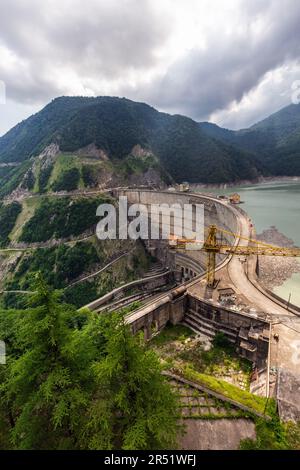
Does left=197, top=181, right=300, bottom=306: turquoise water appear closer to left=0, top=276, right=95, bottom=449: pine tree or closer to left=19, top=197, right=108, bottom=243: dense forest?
left=0, top=276, right=95, bottom=449: pine tree

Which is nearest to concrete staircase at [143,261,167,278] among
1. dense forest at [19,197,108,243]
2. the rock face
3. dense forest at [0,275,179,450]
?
the rock face

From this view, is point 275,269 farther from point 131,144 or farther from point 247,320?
point 131,144

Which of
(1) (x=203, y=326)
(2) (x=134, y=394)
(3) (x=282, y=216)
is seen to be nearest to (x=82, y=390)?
(2) (x=134, y=394)

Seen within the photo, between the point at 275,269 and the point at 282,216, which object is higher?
the point at 282,216

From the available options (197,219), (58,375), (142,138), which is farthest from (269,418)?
(142,138)

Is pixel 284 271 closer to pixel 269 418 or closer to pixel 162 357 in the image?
pixel 162 357
